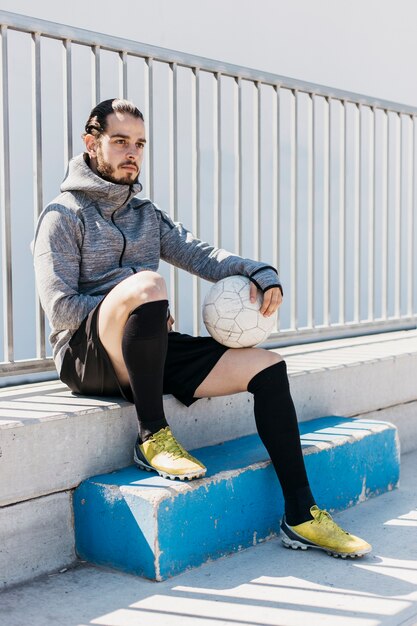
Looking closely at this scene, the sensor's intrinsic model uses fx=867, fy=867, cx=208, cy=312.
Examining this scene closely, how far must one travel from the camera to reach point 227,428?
10.8 ft

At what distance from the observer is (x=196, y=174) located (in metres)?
3.73

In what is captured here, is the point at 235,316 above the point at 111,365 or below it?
above

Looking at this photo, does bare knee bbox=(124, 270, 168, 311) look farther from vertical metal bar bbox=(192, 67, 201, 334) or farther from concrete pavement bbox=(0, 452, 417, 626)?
vertical metal bar bbox=(192, 67, 201, 334)

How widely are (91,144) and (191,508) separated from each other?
1274 mm

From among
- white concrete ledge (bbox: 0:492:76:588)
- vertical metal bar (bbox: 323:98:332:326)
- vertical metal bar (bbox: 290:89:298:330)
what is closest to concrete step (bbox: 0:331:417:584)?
white concrete ledge (bbox: 0:492:76:588)

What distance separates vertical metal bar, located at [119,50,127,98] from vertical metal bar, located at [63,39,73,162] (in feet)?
0.79

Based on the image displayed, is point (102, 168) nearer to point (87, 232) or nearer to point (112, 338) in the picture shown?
point (87, 232)

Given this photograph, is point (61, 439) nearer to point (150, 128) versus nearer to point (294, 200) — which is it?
point (150, 128)

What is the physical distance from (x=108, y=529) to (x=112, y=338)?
1.91 feet

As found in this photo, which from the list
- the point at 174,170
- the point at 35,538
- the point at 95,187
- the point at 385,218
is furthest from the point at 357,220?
the point at 35,538

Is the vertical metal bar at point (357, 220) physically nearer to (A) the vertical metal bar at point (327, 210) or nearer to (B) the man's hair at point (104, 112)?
(A) the vertical metal bar at point (327, 210)

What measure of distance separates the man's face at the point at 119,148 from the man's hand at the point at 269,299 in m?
0.57

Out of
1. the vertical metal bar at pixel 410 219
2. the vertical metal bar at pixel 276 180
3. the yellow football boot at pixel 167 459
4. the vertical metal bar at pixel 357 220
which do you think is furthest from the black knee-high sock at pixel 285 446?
the vertical metal bar at pixel 410 219

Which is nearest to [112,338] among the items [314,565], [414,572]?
[314,565]
